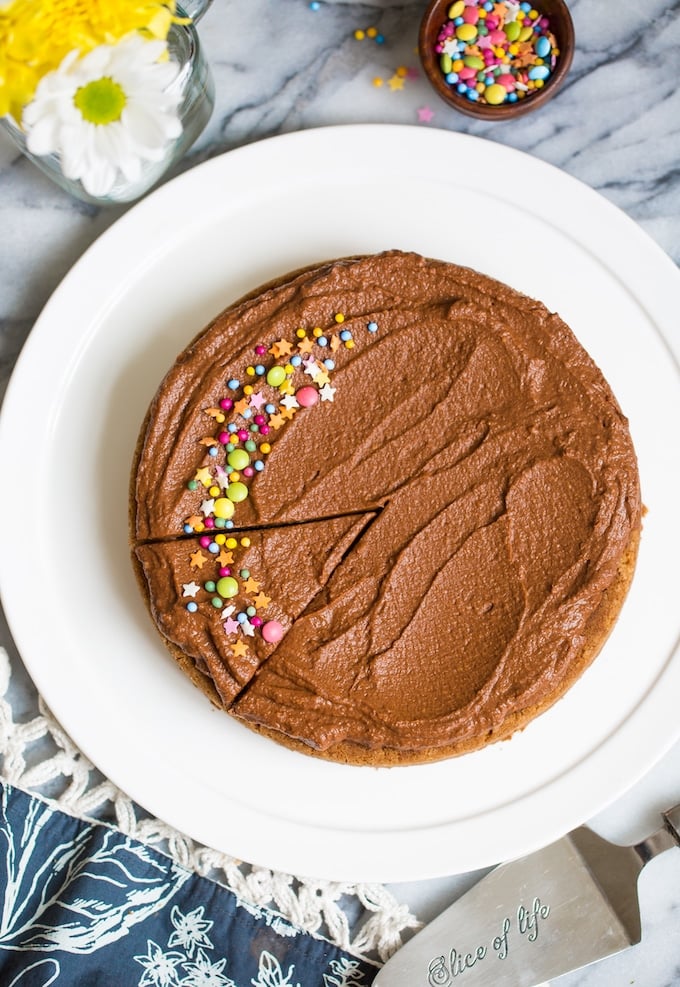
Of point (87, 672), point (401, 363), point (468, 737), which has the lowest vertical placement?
point (87, 672)

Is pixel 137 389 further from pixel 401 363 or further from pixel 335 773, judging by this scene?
pixel 335 773

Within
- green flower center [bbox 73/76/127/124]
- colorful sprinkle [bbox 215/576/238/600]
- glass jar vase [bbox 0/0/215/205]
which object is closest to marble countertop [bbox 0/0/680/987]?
glass jar vase [bbox 0/0/215/205]

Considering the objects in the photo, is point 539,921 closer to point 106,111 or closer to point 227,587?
point 227,587

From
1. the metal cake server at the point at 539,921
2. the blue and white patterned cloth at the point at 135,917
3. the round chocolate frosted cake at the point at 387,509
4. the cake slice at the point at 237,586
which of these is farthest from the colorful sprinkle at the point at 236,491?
the metal cake server at the point at 539,921

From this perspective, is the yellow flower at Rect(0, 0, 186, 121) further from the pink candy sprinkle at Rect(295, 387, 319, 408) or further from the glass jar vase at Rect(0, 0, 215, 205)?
the pink candy sprinkle at Rect(295, 387, 319, 408)

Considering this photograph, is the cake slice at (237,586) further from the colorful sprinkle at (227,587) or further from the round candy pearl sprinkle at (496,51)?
the round candy pearl sprinkle at (496,51)

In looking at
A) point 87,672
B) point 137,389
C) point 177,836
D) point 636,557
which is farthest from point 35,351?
point 636,557
